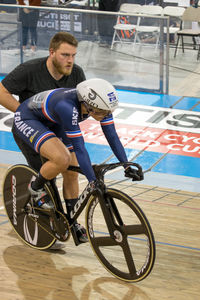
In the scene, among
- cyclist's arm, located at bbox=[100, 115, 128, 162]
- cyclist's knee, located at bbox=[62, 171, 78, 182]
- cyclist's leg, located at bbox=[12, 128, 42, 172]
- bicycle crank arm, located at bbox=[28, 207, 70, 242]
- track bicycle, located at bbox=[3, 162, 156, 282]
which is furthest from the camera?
cyclist's leg, located at bbox=[12, 128, 42, 172]

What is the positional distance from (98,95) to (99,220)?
127cm

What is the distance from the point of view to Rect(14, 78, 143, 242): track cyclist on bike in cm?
327

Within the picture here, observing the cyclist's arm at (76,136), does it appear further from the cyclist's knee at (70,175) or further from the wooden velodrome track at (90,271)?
the wooden velodrome track at (90,271)

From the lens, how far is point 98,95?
3217 mm

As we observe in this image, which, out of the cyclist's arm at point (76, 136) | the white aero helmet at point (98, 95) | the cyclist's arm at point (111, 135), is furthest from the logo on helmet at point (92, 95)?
the cyclist's arm at point (111, 135)

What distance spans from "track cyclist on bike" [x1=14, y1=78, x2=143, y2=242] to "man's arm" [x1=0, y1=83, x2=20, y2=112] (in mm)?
194

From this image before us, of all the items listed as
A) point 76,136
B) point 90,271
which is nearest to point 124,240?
point 90,271

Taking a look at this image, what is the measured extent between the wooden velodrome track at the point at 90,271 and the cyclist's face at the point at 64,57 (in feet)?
4.13

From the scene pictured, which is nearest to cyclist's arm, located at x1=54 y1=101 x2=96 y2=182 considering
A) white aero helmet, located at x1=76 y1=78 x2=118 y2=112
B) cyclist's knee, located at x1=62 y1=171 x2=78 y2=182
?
white aero helmet, located at x1=76 y1=78 x2=118 y2=112

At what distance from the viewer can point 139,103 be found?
28.8 feet

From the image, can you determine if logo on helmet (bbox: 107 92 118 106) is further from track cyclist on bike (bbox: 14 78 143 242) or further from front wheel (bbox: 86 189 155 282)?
front wheel (bbox: 86 189 155 282)

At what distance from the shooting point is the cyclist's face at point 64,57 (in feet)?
12.3

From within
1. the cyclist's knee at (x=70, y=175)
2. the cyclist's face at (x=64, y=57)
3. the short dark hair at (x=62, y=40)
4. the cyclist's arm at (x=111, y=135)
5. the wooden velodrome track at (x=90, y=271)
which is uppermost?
the short dark hair at (x=62, y=40)

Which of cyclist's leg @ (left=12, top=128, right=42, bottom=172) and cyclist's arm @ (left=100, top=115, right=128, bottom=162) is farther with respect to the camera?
cyclist's leg @ (left=12, top=128, right=42, bottom=172)
